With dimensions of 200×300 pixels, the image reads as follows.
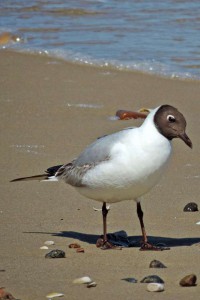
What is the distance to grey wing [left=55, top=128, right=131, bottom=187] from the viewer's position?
5980mm

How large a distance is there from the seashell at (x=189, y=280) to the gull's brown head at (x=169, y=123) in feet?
3.60

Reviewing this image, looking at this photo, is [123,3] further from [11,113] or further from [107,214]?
[107,214]

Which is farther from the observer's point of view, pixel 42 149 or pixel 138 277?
pixel 42 149

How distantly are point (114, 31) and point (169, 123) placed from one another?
773 cm

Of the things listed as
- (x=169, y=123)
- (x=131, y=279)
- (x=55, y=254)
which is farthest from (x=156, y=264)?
(x=169, y=123)

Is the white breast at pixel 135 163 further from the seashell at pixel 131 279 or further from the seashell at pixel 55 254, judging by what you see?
the seashell at pixel 131 279

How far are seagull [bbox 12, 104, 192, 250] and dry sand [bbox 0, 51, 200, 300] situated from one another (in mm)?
356

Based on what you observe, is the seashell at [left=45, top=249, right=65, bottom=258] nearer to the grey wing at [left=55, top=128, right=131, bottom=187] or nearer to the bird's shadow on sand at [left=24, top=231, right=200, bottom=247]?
the bird's shadow on sand at [left=24, top=231, right=200, bottom=247]

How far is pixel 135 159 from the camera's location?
228 inches

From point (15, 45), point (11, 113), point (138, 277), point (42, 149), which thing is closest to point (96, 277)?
point (138, 277)

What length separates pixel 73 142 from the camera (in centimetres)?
851

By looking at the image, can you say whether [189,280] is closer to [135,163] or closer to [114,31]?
[135,163]

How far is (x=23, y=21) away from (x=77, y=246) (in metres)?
8.91

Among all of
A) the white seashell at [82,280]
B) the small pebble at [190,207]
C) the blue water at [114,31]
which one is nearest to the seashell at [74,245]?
the white seashell at [82,280]
